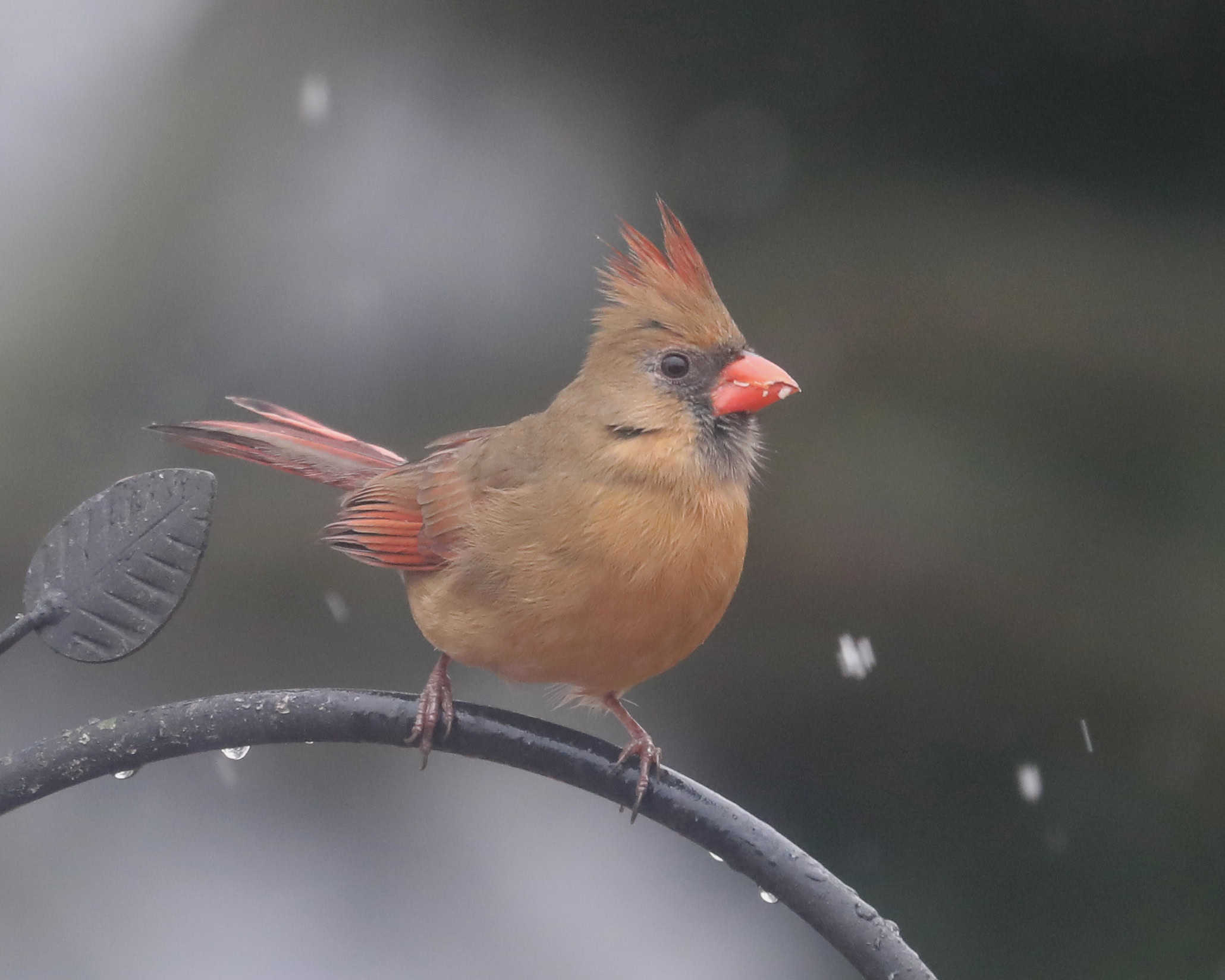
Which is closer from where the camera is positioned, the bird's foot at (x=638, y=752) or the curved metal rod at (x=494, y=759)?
the curved metal rod at (x=494, y=759)

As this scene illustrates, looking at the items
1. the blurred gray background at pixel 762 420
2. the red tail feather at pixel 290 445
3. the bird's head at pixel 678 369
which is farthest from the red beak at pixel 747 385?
the blurred gray background at pixel 762 420

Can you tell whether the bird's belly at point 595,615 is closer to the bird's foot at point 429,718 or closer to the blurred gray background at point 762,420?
the bird's foot at point 429,718

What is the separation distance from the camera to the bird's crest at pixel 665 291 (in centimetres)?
128

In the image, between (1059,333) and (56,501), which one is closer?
(1059,333)

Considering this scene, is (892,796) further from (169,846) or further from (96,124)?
(96,124)

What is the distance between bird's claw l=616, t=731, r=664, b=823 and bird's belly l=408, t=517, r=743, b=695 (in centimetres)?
6

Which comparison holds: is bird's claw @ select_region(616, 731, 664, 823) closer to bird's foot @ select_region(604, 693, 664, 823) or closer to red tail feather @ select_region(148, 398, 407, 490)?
bird's foot @ select_region(604, 693, 664, 823)

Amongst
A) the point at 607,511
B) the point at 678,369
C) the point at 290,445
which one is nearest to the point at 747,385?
the point at 678,369

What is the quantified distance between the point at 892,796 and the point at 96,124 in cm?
202

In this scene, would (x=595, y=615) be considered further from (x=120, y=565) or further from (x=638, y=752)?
(x=120, y=565)

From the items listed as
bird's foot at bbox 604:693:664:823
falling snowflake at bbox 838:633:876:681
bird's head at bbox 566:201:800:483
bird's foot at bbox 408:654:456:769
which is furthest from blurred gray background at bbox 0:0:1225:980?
bird's foot at bbox 408:654:456:769

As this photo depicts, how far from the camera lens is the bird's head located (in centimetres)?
130

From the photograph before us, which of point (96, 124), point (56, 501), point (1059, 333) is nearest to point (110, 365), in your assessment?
point (56, 501)

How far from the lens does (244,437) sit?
55.3 inches
